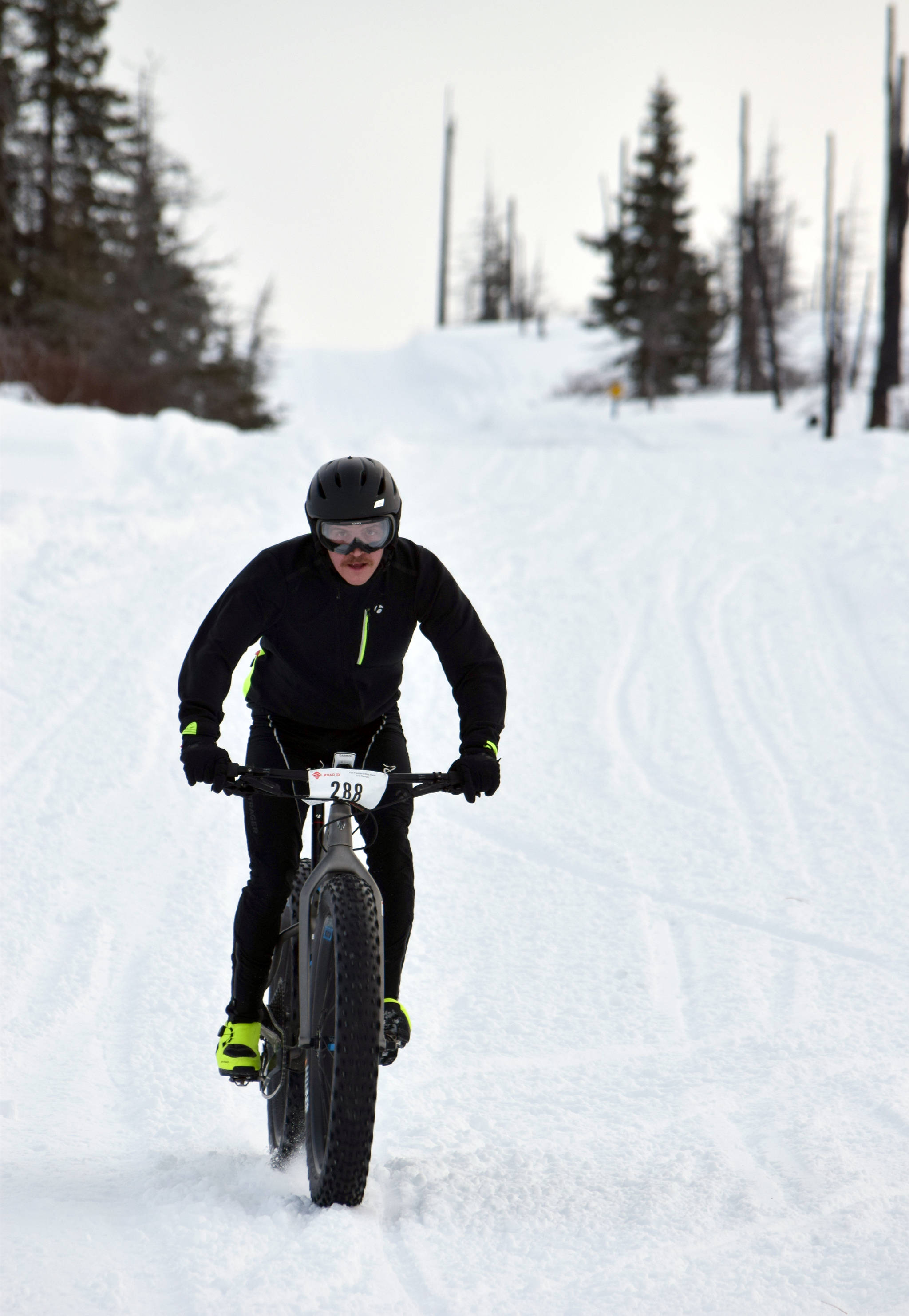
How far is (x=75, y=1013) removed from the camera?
446 cm

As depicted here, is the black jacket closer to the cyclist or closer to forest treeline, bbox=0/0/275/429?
the cyclist

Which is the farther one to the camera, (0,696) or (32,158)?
(32,158)

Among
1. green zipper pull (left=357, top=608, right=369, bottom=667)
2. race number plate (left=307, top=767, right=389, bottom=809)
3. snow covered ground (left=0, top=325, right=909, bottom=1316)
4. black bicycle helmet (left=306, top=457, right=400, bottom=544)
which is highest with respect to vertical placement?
black bicycle helmet (left=306, top=457, right=400, bottom=544)

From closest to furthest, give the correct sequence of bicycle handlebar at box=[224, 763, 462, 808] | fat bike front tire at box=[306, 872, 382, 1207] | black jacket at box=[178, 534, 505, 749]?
1. fat bike front tire at box=[306, 872, 382, 1207]
2. bicycle handlebar at box=[224, 763, 462, 808]
3. black jacket at box=[178, 534, 505, 749]

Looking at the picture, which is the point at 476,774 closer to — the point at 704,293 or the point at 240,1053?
the point at 240,1053

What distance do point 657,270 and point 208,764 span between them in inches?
1432

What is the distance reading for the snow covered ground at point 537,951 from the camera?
2998mm

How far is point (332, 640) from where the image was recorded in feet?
11.5

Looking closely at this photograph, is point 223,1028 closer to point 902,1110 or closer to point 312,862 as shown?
point 312,862

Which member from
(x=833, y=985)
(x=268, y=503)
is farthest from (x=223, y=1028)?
(x=268, y=503)

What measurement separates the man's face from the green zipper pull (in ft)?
0.36

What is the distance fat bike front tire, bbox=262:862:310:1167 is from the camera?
338cm

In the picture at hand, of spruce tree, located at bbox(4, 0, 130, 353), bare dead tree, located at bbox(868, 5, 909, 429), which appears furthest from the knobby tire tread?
spruce tree, located at bbox(4, 0, 130, 353)

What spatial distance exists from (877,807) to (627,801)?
59.9 inches
